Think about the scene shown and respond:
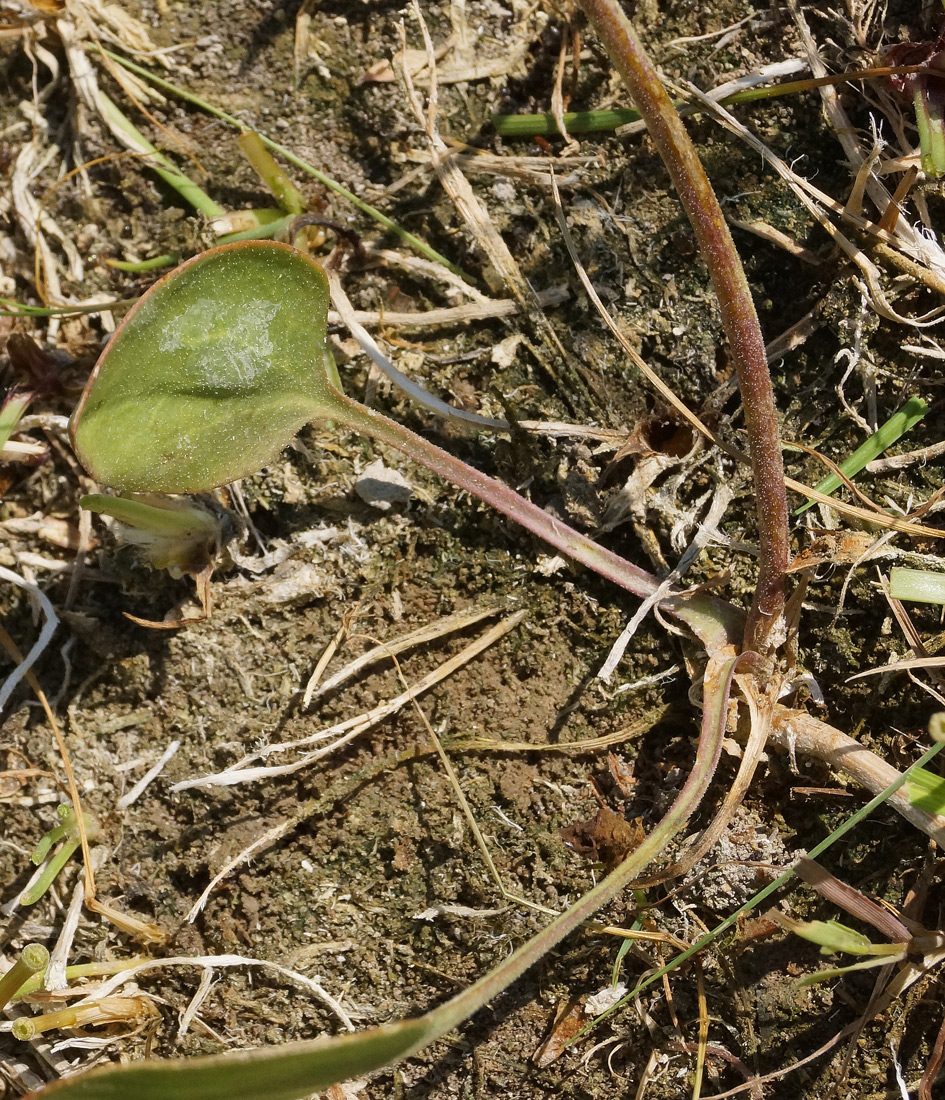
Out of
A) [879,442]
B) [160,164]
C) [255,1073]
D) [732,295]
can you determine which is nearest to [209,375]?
[160,164]

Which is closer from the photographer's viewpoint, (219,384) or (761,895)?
(761,895)

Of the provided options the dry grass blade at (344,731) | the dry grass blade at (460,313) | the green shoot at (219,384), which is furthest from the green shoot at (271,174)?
the dry grass blade at (344,731)

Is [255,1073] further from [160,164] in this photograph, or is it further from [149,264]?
[160,164]

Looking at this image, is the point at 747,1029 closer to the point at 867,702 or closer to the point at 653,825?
the point at 653,825

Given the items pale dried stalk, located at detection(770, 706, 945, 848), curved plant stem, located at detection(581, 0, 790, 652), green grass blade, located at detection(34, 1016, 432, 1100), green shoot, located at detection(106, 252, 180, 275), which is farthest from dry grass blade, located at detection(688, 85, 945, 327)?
green grass blade, located at detection(34, 1016, 432, 1100)

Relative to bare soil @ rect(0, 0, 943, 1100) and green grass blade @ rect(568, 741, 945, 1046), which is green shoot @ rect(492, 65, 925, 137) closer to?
bare soil @ rect(0, 0, 943, 1100)

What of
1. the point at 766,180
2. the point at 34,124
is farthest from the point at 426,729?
the point at 34,124

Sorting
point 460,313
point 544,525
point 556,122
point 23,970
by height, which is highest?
point 556,122
